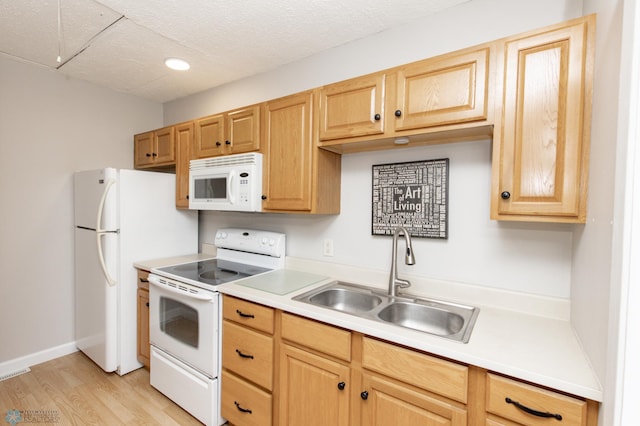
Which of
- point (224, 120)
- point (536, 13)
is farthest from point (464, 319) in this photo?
point (224, 120)

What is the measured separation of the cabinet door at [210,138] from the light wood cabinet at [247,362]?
118 centimetres

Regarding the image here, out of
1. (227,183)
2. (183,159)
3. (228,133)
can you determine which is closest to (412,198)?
(227,183)

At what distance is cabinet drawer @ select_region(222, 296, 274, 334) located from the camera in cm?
160

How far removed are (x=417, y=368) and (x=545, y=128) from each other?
1.06 meters

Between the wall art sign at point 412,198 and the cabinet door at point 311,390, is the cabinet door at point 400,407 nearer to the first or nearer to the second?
the cabinet door at point 311,390

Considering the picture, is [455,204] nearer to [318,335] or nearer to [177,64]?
[318,335]

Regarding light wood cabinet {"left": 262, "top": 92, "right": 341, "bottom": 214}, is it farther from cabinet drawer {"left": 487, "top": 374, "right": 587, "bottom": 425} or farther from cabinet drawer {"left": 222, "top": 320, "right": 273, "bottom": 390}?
cabinet drawer {"left": 487, "top": 374, "right": 587, "bottom": 425}

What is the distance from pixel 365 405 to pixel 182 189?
2187mm

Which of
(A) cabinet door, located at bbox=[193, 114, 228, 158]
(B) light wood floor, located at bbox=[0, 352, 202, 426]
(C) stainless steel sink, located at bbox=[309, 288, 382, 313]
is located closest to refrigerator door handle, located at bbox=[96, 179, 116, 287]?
(A) cabinet door, located at bbox=[193, 114, 228, 158]

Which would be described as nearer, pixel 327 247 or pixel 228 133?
pixel 327 247

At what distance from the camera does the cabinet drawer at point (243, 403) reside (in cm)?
162

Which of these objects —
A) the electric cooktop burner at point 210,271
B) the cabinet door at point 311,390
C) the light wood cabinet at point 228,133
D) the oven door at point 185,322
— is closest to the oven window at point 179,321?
the oven door at point 185,322

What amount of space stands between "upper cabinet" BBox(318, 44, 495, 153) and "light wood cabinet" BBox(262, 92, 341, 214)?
12 centimetres

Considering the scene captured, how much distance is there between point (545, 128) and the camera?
1165mm
